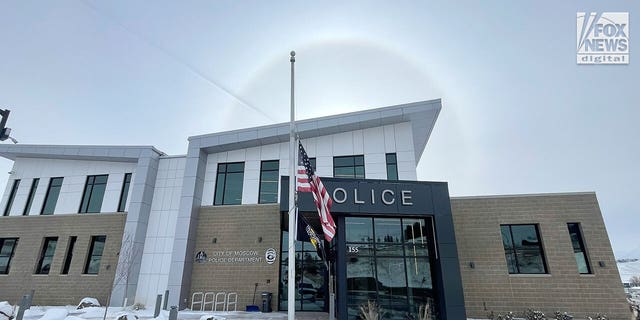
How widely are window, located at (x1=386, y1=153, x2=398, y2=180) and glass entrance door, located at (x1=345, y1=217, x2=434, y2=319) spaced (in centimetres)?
403

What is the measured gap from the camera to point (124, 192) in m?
22.3

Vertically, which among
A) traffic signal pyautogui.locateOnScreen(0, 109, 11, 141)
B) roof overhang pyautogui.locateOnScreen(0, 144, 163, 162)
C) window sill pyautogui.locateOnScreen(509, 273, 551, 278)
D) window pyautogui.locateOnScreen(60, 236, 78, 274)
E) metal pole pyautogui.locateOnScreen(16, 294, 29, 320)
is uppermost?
roof overhang pyautogui.locateOnScreen(0, 144, 163, 162)

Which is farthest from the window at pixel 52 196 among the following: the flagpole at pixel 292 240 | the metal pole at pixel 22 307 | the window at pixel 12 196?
the flagpole at pixel 292 240

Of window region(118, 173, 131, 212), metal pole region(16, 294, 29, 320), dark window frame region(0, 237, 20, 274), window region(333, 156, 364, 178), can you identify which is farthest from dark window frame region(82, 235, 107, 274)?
window region(333, 156, 364, 178)

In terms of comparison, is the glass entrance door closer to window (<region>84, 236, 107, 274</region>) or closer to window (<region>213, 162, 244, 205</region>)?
window (<region>213, 162, 244, 205</region>)

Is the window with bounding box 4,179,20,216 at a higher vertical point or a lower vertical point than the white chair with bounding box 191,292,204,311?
higher

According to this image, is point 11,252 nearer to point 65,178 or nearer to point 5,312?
point 65,178

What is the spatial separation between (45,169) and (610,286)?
36.2 m

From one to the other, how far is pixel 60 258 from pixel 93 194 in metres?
4.46

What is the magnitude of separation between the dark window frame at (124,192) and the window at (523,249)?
76.9ft

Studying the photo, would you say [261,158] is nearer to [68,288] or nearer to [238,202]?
[238,202]

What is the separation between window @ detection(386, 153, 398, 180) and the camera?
62.2ft

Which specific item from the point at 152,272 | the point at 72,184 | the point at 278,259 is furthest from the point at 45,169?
the point at 278,259

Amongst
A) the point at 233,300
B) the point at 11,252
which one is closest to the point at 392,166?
the point at 233,300
